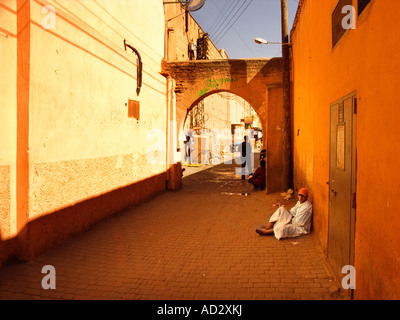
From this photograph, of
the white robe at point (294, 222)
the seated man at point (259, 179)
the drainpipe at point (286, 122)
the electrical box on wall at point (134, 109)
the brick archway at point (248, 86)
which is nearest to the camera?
the white robe at point (294, 222)

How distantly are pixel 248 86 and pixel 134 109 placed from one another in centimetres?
467

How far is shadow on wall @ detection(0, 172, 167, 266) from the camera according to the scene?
13.7 feet

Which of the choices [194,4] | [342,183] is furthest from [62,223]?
[194,4]

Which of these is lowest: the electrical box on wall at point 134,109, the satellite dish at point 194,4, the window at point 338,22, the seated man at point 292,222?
the seated man at point 292,222

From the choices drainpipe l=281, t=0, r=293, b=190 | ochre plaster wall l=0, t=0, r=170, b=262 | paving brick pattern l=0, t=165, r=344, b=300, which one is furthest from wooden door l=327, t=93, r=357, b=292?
drainpipe l=281, t=0, r=293, b=190

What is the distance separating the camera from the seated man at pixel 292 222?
211 inches

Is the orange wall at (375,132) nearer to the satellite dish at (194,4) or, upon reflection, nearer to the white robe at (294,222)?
the white robe at (294,222)

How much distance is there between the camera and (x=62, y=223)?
496 cm

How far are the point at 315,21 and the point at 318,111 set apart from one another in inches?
64.8

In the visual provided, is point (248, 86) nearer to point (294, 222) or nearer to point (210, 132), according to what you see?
point (294, 222)

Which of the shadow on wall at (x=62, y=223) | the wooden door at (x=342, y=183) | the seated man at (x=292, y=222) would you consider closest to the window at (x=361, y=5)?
the wooden door at (x=342, y=183)

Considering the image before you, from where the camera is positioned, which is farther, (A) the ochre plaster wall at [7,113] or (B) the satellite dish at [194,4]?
(B) the satellite dish at [194,4]

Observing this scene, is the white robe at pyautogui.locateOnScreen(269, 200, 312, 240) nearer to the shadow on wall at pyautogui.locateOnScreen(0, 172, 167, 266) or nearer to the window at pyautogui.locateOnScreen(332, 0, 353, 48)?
the window at pyautogui.locateOnScreen(332, 0, 353, 48)

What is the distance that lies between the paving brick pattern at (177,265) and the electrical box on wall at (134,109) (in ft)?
8.65
